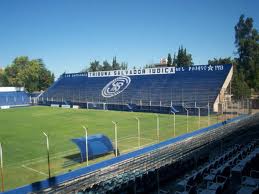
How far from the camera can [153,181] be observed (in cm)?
1049

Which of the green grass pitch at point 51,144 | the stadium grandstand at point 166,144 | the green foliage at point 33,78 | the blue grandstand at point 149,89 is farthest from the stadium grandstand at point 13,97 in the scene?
the green grass pitch at point 51,144

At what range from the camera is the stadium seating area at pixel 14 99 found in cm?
5684

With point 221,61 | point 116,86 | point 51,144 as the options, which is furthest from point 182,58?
point 51,144

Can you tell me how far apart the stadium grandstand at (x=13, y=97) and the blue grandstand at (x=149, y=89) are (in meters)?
4.34

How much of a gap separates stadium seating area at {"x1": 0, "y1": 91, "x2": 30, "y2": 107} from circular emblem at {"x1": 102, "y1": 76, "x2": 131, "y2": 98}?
20.0 m

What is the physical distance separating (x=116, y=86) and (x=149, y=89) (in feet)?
24.1

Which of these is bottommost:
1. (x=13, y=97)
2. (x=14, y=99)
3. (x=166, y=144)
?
(x=166, y=144)

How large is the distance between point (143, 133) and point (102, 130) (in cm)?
420

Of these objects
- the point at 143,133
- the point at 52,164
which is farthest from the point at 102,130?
the point at 52,164

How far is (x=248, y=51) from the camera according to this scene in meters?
56.1

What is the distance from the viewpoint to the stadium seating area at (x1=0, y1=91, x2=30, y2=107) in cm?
5684

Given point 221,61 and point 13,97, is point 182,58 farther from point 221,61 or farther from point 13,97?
point 13,97

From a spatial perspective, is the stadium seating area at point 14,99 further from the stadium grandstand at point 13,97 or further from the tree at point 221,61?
the tree at point 221,61

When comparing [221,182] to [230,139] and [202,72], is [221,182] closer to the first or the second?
[230,139]
